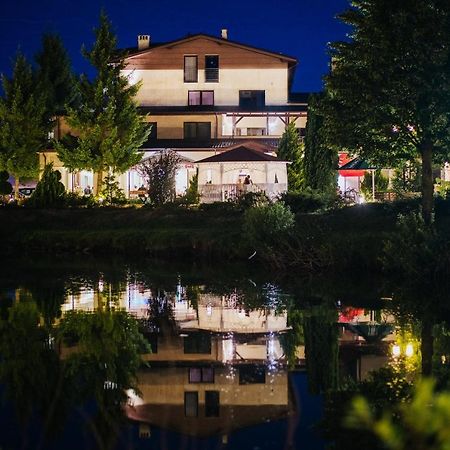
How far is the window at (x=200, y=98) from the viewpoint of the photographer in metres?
50.4

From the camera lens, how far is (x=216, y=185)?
127 feet

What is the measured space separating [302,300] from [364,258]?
6.57 m

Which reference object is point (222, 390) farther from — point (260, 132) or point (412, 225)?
point (260, 132)

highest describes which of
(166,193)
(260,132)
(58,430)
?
(260,132)

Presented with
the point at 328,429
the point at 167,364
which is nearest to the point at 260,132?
the point at 167,364

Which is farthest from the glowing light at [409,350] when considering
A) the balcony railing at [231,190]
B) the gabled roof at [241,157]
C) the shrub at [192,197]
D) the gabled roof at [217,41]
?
the gabled roof at [217,41]

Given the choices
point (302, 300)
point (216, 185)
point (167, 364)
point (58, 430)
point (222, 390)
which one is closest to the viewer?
point (58, 430)

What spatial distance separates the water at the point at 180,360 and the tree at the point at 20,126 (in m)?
22.7

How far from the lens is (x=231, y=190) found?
3888 centimetres

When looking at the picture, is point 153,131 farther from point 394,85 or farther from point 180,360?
point 180,360

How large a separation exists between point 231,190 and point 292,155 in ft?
17.6

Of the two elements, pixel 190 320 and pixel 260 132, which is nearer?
pixel 190 320

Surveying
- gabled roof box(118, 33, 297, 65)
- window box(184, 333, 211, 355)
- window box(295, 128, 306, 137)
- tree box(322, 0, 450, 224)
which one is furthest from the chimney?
window box(184, 333, 211, 355)

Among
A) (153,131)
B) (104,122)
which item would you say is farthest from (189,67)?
(104,122)
